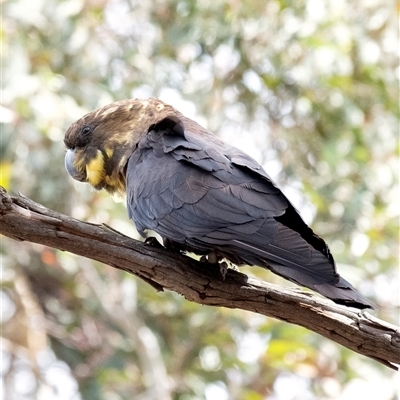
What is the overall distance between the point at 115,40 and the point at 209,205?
10.7ft

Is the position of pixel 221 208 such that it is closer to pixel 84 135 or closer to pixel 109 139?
pixel 109 139

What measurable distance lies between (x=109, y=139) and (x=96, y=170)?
0.14 m

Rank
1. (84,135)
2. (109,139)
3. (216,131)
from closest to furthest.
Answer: (109,139) < (84,135) < (216,131)

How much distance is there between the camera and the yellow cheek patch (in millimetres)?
2871

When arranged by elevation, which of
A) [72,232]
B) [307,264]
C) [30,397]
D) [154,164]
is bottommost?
[30,397]

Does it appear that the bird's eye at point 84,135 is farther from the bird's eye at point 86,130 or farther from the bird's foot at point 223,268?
the bird's foot at point 223,268

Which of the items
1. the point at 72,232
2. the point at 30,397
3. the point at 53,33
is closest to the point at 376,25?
the point at 53,33

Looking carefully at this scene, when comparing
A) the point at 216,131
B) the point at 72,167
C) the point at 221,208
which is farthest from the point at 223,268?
the point at 216,131

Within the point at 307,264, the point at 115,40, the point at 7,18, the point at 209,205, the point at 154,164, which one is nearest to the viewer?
the point at 307,264

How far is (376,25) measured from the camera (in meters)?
5.09

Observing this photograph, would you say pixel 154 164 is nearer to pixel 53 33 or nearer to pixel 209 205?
pixel 209 205

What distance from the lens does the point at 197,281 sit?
7.53 feet

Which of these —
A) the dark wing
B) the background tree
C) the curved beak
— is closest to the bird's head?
the curved beak

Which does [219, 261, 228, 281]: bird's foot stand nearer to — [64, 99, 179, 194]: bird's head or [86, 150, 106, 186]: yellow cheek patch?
[64, 99, 179, 194]: bird's head
